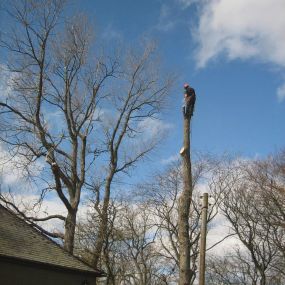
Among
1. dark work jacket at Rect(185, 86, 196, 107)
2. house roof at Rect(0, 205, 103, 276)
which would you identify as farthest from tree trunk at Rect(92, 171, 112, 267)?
dark work jacket at Rect(185, 86, 196, 107)

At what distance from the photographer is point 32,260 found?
49.5ft

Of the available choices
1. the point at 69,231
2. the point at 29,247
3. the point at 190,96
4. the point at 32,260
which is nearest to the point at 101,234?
the point at 69,231

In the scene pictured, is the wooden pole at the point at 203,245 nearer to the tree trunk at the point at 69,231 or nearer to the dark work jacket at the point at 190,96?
the dark work jacket at the point at 190,96

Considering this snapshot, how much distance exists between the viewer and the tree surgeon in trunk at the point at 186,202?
1166cm

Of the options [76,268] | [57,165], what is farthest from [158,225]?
[76,268]

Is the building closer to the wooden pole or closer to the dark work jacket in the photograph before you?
the wooden pole

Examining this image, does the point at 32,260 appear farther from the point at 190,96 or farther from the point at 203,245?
the point at 190,96

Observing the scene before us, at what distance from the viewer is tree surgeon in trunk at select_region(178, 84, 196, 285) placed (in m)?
11.7

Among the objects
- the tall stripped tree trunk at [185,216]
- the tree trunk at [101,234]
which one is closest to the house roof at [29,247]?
the tree trunk at [101,234]

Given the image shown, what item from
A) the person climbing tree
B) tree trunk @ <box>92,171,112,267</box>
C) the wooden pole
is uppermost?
the person climbing tree

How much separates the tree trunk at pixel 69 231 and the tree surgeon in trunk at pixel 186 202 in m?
10.3

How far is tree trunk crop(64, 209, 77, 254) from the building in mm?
2820

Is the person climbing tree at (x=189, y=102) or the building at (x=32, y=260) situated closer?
the person climbing tree at (x=189, y=102)

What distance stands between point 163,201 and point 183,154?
2062 cm
